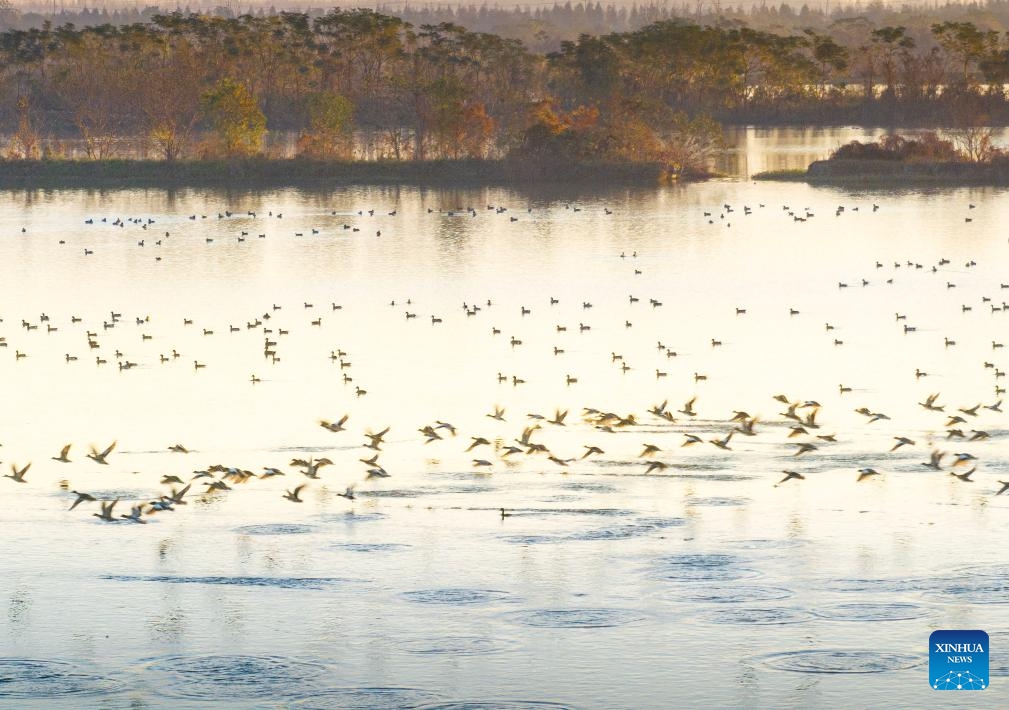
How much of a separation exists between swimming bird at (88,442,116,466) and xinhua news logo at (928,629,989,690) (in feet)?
53.3

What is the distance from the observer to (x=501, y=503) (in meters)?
29.3

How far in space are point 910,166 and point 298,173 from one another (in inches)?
1498

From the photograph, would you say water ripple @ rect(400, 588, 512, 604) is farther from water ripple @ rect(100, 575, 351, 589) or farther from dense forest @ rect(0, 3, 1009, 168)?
dense forest @ rect(0, 3, 1009, 168)

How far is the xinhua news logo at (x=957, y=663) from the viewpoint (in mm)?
20469

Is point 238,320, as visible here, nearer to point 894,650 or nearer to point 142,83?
point 894,650

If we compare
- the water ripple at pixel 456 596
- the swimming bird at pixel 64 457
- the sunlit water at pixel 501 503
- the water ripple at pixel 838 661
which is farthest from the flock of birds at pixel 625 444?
the water ripple at pixel 838 661

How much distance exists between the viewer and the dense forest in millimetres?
118375

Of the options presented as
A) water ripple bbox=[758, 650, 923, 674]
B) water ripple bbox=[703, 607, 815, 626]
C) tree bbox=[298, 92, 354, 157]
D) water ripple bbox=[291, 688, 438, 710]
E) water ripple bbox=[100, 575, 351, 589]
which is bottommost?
water ripple bbox=[291, 688, 438, 710]

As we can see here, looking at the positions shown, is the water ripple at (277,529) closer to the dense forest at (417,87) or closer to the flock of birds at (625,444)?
the flock of birds at (625,444)

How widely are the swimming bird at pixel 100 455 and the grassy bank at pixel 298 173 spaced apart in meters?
80.4

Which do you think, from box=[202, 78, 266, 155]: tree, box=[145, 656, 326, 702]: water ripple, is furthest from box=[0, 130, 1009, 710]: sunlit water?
box=[202, 78, 266, 155]: tree

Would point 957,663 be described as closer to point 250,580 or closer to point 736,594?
point 736,594

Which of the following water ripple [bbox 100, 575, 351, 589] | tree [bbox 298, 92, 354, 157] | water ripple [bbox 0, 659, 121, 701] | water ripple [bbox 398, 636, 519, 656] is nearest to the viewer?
water ripple [bbox 0, 659, 121, 701]

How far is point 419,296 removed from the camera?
62000 millimetres
